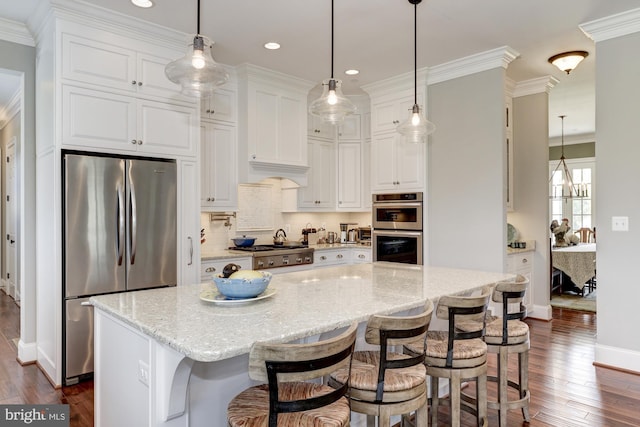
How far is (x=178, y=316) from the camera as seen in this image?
167 centimetres

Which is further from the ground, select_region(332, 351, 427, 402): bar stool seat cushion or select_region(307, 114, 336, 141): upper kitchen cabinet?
select_region(307, 114, 336, 141): upper kitchen cabinet

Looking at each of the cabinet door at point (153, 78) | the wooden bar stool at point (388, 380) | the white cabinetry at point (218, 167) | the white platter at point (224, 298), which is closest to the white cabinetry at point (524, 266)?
the white cabinetry at point (218, 167)

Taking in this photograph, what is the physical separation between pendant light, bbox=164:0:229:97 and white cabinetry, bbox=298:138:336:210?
301cm

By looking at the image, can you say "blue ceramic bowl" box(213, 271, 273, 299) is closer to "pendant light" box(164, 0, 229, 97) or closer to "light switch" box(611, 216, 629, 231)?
"pendant light" box(164, 0, 229, 97)

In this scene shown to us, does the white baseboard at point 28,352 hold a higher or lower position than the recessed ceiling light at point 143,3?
lower

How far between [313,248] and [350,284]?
2.43m

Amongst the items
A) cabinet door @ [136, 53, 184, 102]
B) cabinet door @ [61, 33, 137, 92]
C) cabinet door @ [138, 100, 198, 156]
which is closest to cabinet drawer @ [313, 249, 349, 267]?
cabinet door @ [138, 100, 198, 156]

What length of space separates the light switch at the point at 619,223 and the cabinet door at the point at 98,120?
3972mm

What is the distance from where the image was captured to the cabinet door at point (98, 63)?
3.03m

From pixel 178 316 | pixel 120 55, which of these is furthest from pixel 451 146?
pixel 178 316

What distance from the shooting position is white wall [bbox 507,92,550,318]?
16.3 feet

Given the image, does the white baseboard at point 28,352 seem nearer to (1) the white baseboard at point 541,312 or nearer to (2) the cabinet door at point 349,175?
(2) the cabinet door at point 349,175

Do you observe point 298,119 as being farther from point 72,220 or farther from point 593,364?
point 593,364

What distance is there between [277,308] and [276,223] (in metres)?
3.48
